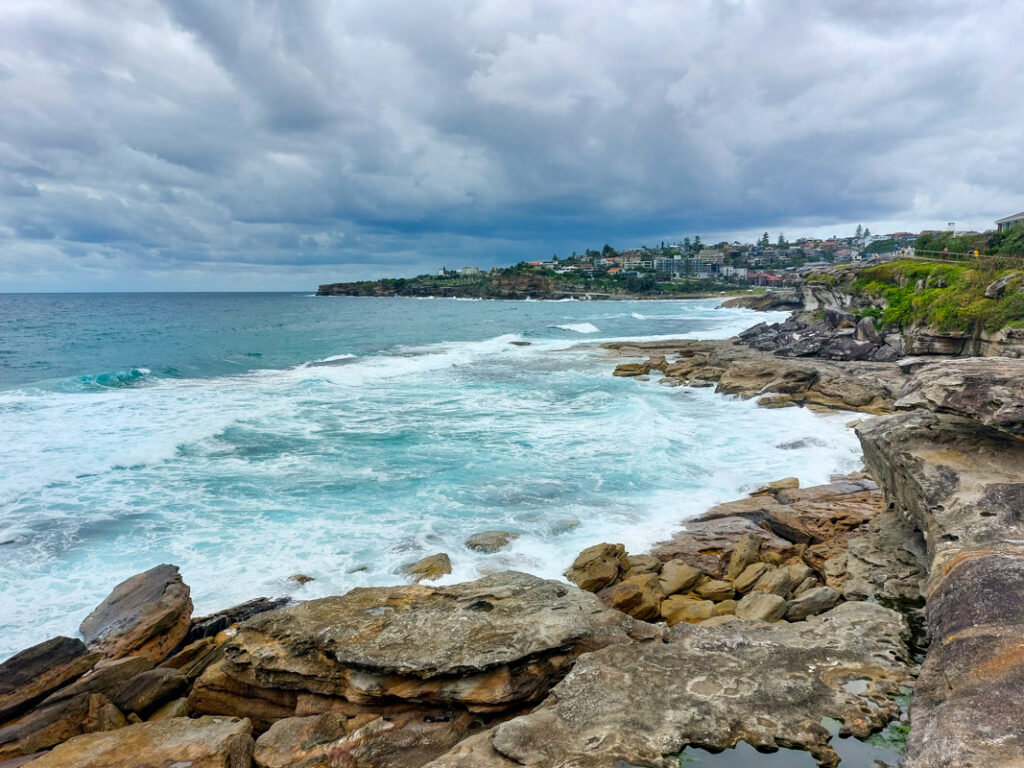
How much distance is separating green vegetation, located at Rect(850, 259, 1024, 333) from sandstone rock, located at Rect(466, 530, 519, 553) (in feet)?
67.1

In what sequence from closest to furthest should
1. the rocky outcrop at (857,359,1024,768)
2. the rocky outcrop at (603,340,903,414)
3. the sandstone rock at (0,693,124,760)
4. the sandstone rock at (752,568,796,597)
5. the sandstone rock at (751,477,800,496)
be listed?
the rocky outcrop at (857,359,1024,768), the sandstone rock at (0,693,124,760), the sandstone rock at (752,568,796,597), the sandstone rock at (751,477,800,496), the rocky outcrop at (603,340,903,414)

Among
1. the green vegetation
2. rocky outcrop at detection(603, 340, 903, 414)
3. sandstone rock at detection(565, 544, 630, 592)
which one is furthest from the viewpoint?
the green vegetation

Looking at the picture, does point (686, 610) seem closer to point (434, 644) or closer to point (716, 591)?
point (716, 591)

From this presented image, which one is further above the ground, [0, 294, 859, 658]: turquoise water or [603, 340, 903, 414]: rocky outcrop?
[603, 340, 903, 414]: rocky outcrop

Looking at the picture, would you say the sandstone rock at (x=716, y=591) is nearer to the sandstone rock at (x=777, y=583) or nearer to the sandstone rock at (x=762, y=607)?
the sandstone rock at (x=777, y=583)

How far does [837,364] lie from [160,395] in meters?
32.3

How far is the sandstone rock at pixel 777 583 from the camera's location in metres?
8.29

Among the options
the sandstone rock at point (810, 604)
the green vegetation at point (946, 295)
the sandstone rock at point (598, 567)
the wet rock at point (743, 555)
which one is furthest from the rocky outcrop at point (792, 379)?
the sandstone rock at point (598, 567)

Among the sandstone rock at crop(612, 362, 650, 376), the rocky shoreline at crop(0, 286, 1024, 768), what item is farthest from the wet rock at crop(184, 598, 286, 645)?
the sandstone rock at crop(612, 362, 650, 376)

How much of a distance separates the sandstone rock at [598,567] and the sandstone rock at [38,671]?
670 centimetres

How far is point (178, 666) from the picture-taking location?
23.6 ft

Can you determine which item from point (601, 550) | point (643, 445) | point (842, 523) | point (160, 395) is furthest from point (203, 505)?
point (160, 395)

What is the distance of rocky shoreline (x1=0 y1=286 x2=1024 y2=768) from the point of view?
4379 millimetres

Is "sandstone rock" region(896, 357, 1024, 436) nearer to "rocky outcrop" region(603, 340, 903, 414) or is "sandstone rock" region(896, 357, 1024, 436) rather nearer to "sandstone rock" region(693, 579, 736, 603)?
"sandstone rock" region(693, 579, 736, 603)
